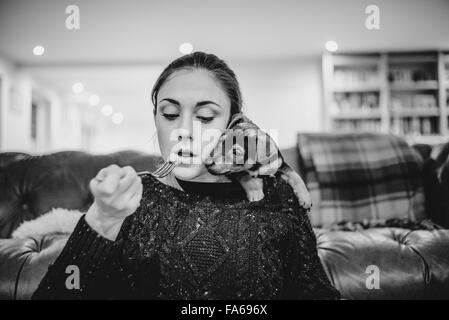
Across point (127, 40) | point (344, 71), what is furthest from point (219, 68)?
point (344, 71)

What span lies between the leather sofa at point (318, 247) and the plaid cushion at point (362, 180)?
12 centimetres

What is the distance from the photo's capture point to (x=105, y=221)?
642 mm

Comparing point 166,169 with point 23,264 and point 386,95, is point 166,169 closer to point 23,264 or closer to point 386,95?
point 23,264

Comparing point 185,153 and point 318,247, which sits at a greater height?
point 185,153

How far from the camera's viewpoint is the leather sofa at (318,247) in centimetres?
94

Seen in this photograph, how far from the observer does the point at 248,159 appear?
2.69ft

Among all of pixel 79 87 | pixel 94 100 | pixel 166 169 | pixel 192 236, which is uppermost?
pixel 79 87

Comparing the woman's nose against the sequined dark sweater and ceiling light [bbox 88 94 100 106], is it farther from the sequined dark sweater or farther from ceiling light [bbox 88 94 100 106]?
ceiling light [bbox 88 94 100 106]

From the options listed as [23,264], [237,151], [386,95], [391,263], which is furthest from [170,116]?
[386,95]

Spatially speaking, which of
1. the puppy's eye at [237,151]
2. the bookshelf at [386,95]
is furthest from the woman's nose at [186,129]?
the bookshelf at [386,95]

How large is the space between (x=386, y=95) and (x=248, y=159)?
129 inches

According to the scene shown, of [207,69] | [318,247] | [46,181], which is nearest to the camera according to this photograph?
[207,69]

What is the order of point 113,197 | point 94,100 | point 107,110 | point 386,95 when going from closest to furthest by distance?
point 113,197, point 107,110, point 94,100, point 386,95
